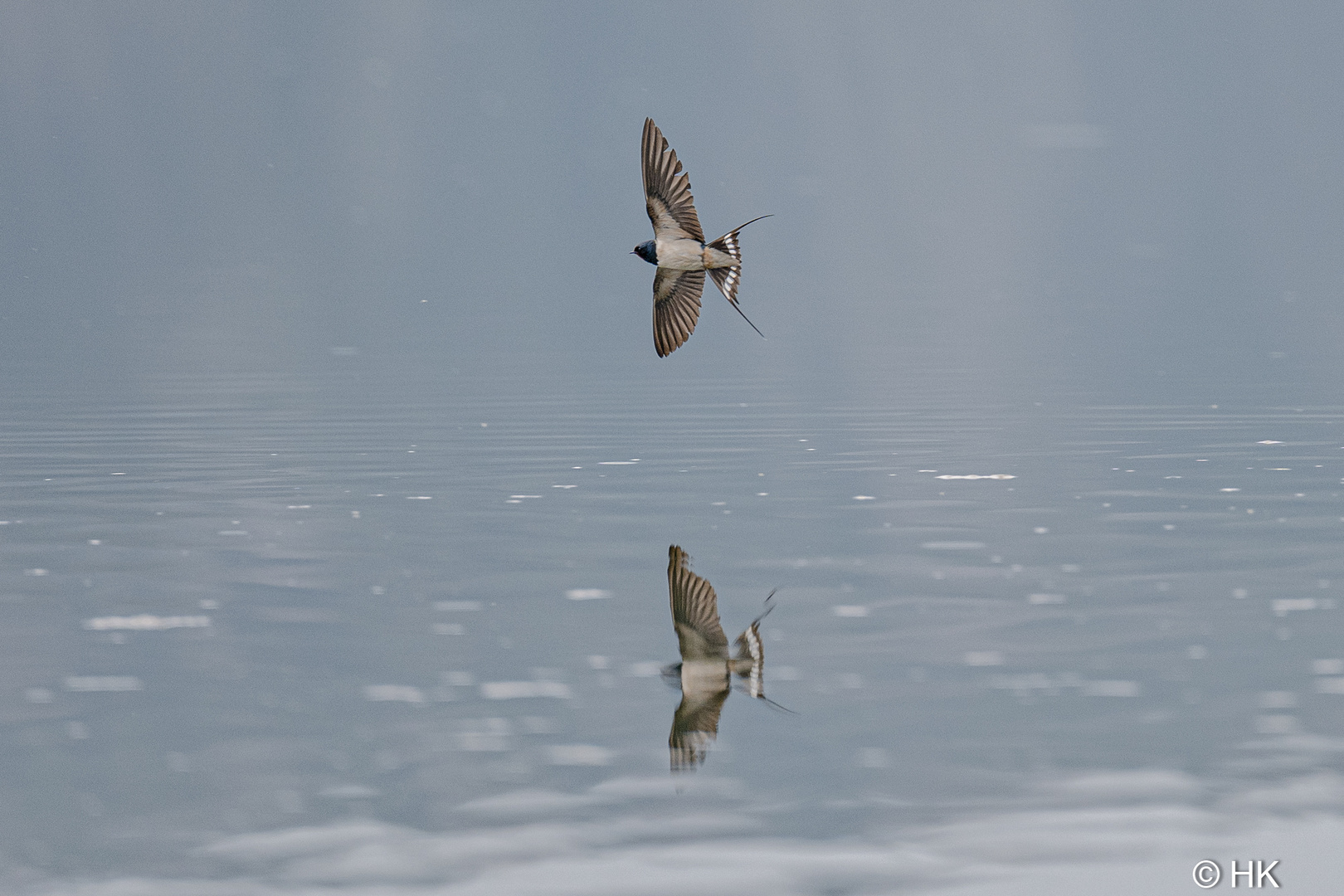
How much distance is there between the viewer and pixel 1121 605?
1384 centimetres

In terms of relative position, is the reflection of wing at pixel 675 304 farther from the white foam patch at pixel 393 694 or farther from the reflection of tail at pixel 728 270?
the white foam patch at pixel 393 694

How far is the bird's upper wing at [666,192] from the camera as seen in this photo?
1769 centimetres

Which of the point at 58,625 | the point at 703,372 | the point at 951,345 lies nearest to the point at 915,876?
the point at 58,625

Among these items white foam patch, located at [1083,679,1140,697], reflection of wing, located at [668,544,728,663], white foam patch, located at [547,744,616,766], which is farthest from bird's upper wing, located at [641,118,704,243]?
white foam patch, located at [547,744,616,766]

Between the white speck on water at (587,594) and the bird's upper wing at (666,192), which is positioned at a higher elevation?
the bird's upper wing at (666,192)

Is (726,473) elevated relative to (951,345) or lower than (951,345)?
lower

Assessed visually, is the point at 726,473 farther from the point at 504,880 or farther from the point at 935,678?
the point at 504,880

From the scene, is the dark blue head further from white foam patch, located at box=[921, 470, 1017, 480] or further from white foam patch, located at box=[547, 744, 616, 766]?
white foam patch, located at box=[547, 744, 616, 766]

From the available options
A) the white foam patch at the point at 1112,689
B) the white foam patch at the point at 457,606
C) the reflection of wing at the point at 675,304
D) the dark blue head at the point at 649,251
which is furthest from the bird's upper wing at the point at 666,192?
the white foam patch at the point at 1112,689

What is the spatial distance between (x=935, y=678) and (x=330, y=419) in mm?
19572

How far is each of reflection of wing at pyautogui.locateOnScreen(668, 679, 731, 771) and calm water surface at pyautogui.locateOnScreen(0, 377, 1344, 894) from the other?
0.10m

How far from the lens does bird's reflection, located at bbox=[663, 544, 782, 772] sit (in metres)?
10.6

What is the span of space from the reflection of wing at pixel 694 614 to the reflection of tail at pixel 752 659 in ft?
0.37

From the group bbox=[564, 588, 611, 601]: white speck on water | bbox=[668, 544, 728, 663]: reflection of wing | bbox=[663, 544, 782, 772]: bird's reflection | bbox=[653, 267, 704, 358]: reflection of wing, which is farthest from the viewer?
bbox=[653, 267, 704, 358]: reflection of wing
